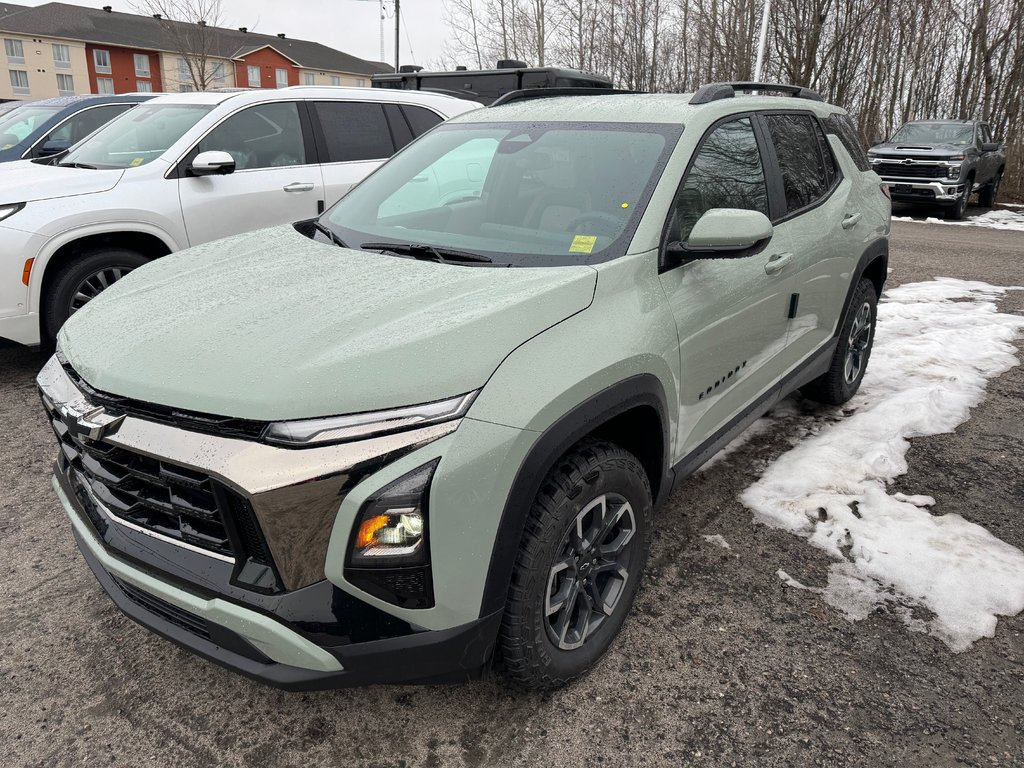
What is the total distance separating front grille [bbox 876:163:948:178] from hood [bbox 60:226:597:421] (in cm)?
1517

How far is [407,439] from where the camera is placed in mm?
1757

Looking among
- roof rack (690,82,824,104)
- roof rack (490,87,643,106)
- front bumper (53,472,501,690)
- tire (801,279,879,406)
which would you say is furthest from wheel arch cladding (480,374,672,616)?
tire (801,279,879,406)

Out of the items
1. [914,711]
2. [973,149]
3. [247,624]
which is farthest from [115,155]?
[973,149]

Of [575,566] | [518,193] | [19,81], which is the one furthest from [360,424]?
[19,81]

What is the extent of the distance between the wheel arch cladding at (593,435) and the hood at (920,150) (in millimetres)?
15077

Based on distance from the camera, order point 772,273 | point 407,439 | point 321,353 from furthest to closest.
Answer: point 772,273
point 321,353
point 407,439

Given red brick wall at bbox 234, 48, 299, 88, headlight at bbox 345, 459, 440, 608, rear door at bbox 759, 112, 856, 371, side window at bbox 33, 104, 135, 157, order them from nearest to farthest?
headlight at bbox 345, 459, 440, 608
rear door at bbox 759, 112, 856, 371
side window at bbox 33, 104, 135, 157
red brick wall at bbox 234, 48, 299, 88

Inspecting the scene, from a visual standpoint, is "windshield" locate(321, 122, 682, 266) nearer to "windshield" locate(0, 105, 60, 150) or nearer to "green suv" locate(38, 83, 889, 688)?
"green suv" locate(38, 83, 889, 688)

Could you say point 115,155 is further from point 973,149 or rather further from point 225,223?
point 973,149

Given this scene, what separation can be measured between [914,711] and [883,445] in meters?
2.02

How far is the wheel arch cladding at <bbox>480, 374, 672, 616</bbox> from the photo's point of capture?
74.9 inches

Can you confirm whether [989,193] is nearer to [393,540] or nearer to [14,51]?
[393,540]

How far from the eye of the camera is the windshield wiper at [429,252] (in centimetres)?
257

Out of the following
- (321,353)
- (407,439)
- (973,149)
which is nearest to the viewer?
(407,439)
